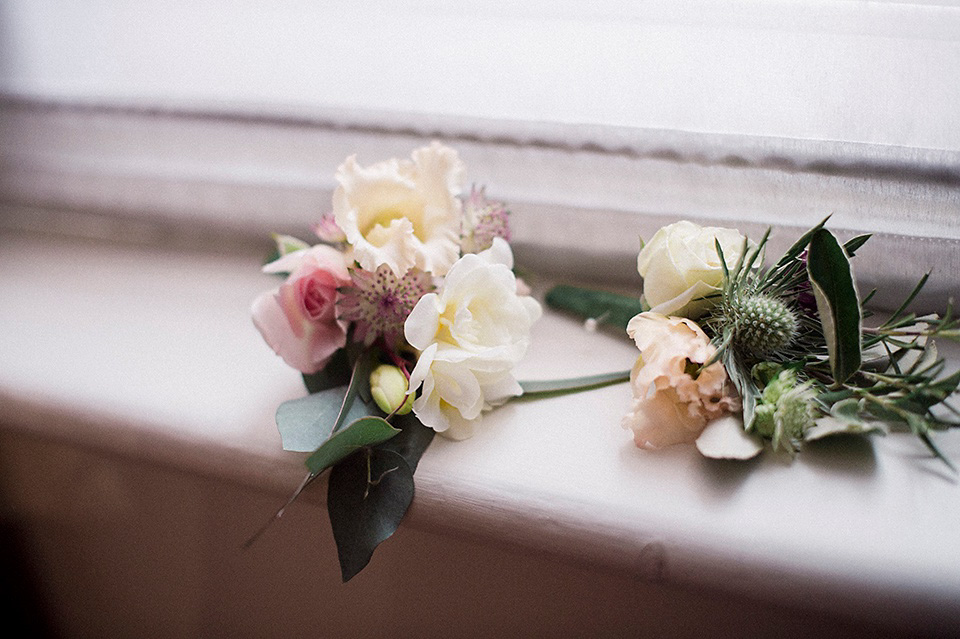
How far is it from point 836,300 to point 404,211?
0.34 meters

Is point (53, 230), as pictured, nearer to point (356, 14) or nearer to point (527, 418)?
point (356, 14)

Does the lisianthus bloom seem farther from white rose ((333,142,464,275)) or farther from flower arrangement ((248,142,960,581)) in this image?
white rose ((333,142,464,275))

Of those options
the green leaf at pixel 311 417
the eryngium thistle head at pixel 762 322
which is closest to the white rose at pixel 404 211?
the green leaf at pixel 311 417

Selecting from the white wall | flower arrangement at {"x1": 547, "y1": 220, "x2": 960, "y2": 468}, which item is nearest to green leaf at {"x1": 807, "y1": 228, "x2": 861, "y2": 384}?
flower arrangement at {"x1": 547, "y1": 220, "x2": 960, "y2": 468}

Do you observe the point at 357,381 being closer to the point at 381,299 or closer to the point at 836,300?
the point at 381,299

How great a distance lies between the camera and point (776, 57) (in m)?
0.58

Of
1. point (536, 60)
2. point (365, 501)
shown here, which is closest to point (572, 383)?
point (365, 501)

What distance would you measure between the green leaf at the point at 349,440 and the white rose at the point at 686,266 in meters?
0.23

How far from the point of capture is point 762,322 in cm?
50

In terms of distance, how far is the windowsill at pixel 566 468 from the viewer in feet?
1.44

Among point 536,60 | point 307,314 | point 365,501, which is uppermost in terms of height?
point 536,60

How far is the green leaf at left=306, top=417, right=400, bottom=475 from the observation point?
473mm

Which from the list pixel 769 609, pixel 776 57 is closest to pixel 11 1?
pixel 776 57

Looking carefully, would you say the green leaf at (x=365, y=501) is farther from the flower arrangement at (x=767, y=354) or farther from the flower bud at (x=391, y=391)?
the flower arrangement at (x=767, y=354)
